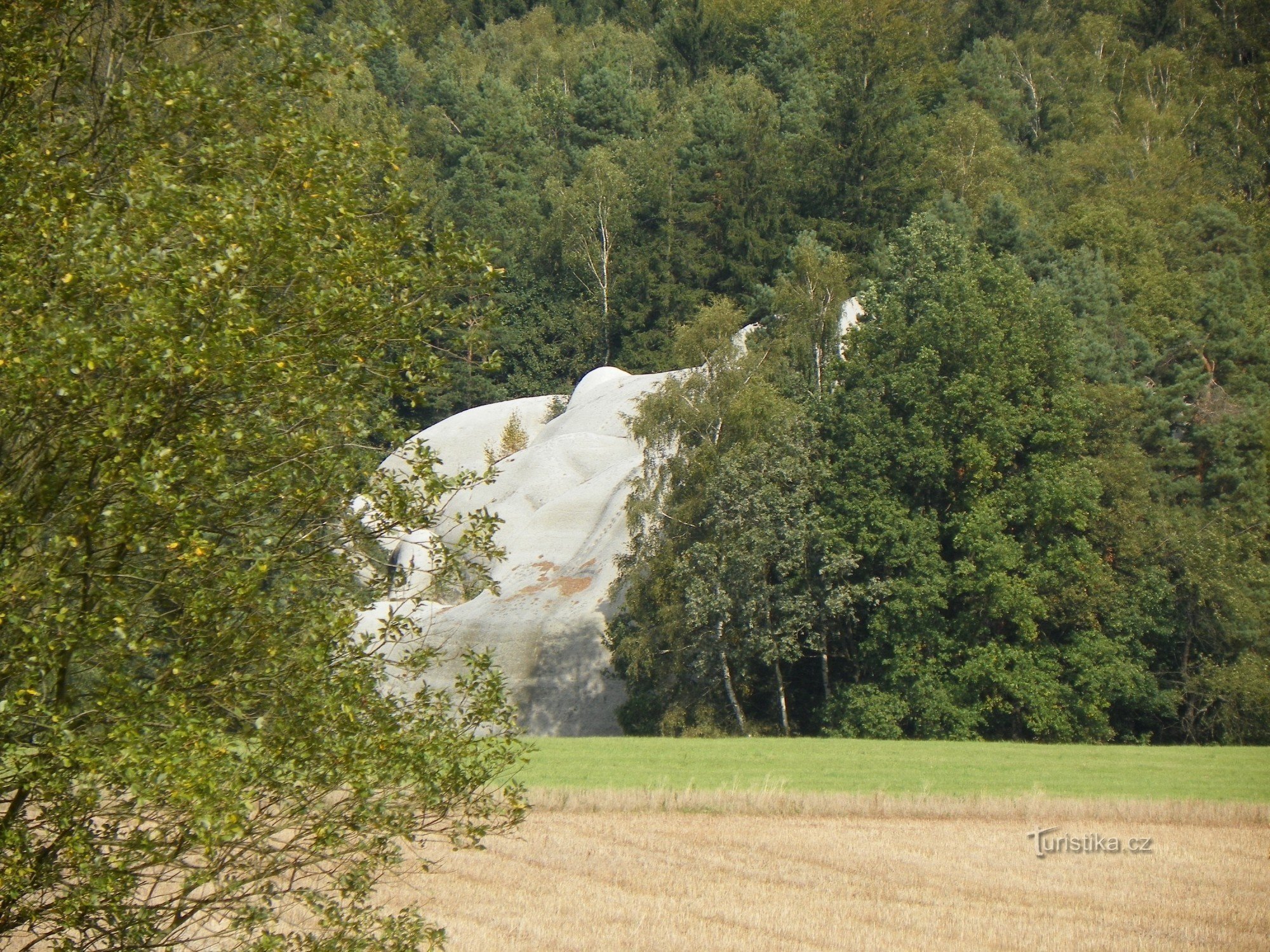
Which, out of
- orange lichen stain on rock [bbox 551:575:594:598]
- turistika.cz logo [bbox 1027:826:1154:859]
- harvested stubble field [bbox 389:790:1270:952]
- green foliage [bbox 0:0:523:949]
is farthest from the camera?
orange lichen stain on rock [bbox 551:575:594:598]

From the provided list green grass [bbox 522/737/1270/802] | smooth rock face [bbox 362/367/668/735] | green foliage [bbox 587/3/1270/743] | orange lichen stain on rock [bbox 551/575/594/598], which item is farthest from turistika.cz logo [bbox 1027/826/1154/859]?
orange lichen stain on rock [bbox 551/575/594/598]

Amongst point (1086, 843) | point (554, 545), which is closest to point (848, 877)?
point (1086, 843)

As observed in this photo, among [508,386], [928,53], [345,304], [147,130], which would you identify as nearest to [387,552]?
[345,304]

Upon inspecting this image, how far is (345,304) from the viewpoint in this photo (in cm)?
902

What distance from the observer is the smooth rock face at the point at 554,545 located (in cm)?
5162

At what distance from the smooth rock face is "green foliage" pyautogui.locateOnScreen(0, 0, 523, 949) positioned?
30.8 meters

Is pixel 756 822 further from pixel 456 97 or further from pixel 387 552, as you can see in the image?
pixel 456 97

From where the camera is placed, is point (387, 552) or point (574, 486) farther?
point (574, 486)

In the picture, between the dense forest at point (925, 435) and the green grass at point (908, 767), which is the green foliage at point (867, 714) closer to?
the dense forest at point (925, 435)

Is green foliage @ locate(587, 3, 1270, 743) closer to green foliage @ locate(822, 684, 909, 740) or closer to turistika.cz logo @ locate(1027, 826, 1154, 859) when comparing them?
green foliage @ locate(822, 684, 909, 740)

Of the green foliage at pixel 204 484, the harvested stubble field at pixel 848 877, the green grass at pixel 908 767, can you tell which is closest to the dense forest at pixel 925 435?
the green grass at pixel 908 767

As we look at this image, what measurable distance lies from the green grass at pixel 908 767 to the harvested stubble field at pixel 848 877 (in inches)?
73.9

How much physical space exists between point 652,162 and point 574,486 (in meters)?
37.3

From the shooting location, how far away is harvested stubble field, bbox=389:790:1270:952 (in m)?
16.1
